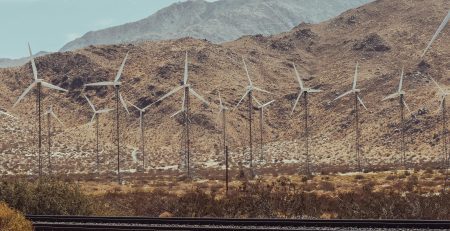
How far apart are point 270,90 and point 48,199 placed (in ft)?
417

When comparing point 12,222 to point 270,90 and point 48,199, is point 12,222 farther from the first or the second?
point 270,90

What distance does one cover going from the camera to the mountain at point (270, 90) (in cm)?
11931

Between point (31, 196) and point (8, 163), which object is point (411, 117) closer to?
point (8, 163)

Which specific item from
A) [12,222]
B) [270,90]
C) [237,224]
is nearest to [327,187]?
[237,224]

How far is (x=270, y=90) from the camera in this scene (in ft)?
512

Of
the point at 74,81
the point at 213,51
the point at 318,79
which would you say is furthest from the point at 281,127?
the point at 74,81

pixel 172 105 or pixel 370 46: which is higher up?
pixel 370 46

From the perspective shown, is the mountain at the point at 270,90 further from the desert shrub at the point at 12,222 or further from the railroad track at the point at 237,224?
the desert shrub at the point at 12,222

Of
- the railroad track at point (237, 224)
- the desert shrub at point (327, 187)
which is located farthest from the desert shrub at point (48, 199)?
the desert shrub at point (327, 187)

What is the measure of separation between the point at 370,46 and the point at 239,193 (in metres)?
131

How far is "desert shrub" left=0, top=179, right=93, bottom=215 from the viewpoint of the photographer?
30.6 meters

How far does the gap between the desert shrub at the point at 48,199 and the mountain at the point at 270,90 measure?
68672mm

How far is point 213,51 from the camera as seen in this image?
552 feet

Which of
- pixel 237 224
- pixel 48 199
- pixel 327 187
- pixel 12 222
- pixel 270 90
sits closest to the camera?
pixel 12 222
